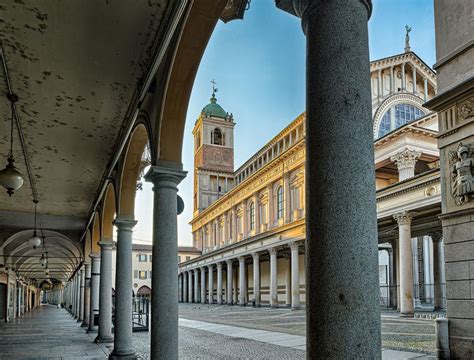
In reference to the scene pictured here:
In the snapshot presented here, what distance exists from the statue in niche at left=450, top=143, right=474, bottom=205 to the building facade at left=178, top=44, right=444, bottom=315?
897cm

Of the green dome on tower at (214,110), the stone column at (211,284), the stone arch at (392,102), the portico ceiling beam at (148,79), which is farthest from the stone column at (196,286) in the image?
the portico ceiling beam at (148,79)

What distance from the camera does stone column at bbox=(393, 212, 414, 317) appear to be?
19.7 metres

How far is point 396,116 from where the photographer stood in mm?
34719

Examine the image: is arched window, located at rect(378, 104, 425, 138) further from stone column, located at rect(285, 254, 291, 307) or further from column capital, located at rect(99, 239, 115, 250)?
column capital, located at rect(99, 239, 115, 250)

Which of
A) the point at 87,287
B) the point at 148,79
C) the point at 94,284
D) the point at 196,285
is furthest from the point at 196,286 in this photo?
the point at 148,79

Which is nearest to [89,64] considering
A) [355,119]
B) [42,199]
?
[355,119]

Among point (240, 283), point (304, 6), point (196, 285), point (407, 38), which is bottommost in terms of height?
point (196, 285)

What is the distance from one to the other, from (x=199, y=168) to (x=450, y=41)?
55042 millimetres

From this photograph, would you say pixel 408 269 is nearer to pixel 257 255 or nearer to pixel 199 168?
pixel 257 255

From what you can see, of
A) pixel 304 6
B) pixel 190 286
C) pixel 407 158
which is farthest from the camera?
pixel 190 286

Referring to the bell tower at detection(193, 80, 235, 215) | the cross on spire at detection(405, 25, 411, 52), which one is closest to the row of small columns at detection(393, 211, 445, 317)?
the cross on spire at detection(405, 25, 411, 52)

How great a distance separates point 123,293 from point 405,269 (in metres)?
14.5

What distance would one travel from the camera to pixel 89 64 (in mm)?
6605

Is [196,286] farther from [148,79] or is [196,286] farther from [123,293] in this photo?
[148,79]
